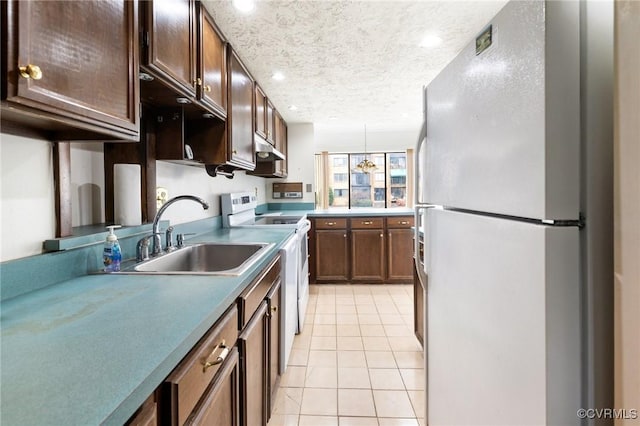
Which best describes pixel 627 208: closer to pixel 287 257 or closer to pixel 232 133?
pixel 287 257

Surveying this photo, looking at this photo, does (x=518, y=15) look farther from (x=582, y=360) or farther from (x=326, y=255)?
(x=326, y=255)

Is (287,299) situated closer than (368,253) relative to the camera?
Yes

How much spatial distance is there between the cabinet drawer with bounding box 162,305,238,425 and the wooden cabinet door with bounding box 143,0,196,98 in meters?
0.95

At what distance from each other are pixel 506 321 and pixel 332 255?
3469mm

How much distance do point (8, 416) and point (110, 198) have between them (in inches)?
47.2

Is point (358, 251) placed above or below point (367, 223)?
below

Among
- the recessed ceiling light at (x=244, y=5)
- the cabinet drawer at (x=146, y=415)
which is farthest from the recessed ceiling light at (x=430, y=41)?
the cabinet drawer at (x=146, y=415)

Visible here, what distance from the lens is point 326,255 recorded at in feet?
14.0

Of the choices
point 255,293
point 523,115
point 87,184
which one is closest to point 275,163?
point 87,184

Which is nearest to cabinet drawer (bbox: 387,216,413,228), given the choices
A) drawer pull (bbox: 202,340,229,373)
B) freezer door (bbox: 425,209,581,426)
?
freezer door (bbox: 425,209,581,426)

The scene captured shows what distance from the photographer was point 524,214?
2.45 feet

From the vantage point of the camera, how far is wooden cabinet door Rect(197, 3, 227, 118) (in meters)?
1.61

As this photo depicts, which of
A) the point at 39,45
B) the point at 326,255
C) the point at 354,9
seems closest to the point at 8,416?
the point at 39,45

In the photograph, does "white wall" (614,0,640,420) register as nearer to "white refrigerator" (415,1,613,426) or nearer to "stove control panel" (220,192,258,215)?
"white refrigerator" (415,1,613,426)
